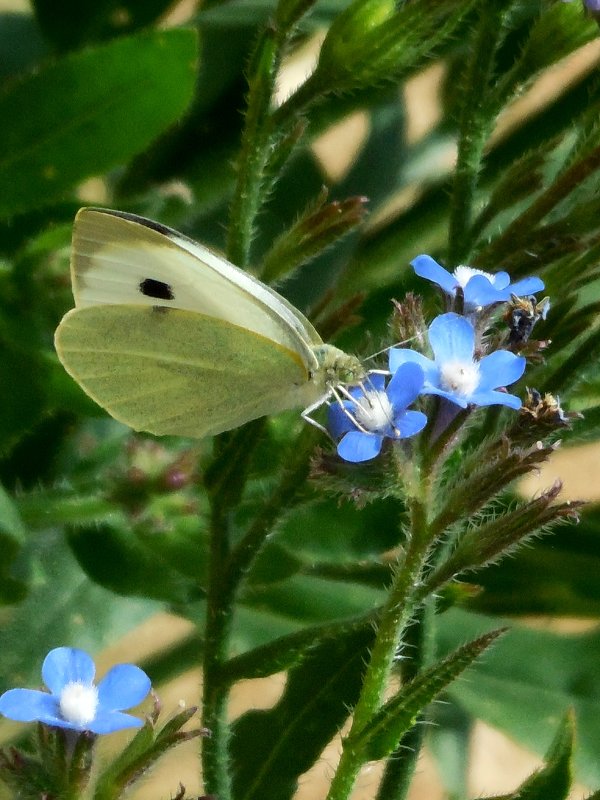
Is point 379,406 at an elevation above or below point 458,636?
above

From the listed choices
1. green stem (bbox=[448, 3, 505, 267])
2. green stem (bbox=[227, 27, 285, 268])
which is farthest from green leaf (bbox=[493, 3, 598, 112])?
green stem (bbox=[227, 27, 285, 268])

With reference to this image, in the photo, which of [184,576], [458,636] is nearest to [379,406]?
[184,576]

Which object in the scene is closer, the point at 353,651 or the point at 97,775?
the point at 97,775

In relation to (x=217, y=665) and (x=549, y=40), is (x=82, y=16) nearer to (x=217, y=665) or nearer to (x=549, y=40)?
(x=549, y=40)

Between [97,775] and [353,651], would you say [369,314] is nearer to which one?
[353,651]

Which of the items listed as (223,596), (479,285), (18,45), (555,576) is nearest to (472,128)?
(479,285)

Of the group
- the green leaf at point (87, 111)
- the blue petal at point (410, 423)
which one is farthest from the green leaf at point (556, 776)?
the green leaf at point (87, 111)

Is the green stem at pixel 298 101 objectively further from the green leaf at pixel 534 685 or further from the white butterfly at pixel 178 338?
the green leaf at pixel 534 685
